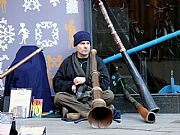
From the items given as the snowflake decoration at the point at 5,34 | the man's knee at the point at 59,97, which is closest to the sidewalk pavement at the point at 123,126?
the man's knee at the point at 59,97

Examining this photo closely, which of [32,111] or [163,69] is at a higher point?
[163,69]

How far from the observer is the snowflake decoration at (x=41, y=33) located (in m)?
7.70

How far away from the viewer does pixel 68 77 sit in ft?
23.5

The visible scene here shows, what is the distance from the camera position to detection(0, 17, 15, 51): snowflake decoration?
7.84 m

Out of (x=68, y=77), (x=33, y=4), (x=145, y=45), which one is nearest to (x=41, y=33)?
(x=33, y=4)

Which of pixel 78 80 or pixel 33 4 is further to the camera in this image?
pixel 33 4

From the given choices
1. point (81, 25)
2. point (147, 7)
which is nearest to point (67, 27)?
point (81, 25)

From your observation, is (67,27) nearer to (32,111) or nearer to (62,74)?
(62,74)

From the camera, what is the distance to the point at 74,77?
7113mm

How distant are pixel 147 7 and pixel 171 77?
1010mm

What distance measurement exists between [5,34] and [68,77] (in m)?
1.34

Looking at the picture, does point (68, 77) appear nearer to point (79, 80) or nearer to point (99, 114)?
point (79, 80)

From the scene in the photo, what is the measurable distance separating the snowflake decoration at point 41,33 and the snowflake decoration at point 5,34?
38 centimetres

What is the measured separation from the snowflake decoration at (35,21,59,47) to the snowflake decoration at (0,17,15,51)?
38 cm
